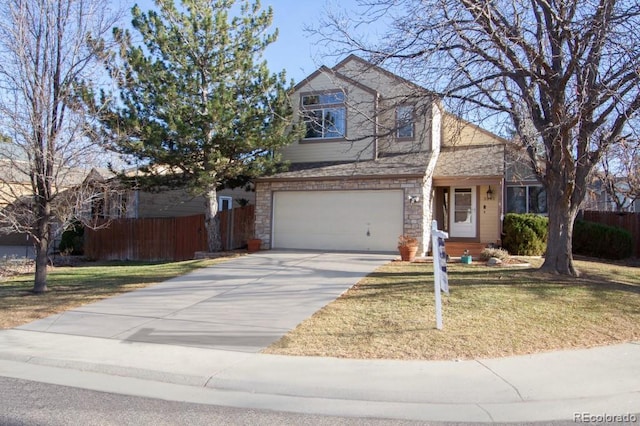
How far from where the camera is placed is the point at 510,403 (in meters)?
4.92

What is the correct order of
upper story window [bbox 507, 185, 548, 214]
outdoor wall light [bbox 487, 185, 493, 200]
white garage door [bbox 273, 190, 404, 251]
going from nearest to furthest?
white garage door [bbox 273, 190, 404, 251] < outdoor wall light [bbox 487, 185, 493, 200] < upper story window [bbox 507, 185, 548, 214]

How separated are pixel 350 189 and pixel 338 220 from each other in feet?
3.73

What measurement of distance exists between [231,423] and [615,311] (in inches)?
277

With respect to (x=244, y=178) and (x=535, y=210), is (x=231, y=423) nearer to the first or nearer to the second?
(x=244, y=178)

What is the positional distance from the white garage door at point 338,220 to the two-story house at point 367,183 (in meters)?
0.03

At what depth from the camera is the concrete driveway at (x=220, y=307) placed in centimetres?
745

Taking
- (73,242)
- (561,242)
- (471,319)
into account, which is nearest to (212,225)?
(73,242)

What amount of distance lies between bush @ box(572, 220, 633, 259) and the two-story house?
140 inches

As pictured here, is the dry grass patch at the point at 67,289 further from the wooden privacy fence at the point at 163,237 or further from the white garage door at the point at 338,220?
the wooden privacy fence at the point at 163,237

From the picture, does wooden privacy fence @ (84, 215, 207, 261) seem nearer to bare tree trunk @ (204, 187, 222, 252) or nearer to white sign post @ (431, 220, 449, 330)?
bare tree trunk @ (204, 187, 222, 252)

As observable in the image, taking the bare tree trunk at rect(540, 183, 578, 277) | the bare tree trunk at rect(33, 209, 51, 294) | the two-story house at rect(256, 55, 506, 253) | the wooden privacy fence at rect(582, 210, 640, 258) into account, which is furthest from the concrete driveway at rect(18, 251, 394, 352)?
the wooden privacy fence at rect(582, 210, 640, 258)

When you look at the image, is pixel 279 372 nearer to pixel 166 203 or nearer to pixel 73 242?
pixel 73 242

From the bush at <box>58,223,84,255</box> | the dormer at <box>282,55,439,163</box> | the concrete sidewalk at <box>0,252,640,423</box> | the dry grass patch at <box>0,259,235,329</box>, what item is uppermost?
the dormer at <box>282,55,439,163</box>

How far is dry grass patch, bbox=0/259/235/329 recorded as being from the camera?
9.13 meters
